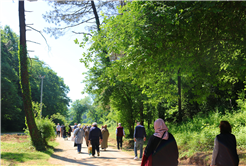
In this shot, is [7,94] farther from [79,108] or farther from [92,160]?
[79,108]

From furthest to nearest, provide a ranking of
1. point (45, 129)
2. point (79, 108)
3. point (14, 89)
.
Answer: point (79, 108) < point (14, 89) < point (45, 129)

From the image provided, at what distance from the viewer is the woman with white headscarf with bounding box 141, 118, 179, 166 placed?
444 cm

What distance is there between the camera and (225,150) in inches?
187

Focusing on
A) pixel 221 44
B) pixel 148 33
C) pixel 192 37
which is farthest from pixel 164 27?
pixel 221 44

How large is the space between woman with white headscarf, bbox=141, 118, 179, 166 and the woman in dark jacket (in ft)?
3.31

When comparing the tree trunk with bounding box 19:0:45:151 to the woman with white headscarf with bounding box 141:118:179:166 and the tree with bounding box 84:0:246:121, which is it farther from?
the woman with white headscarf with bounding box 141:118:179:166

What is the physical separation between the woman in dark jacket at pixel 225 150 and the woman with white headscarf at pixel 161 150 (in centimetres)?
101

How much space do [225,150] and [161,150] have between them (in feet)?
4.75

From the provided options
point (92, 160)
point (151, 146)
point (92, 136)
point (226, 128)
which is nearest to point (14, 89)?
point (92, 136)

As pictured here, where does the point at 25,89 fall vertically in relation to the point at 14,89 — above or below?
below

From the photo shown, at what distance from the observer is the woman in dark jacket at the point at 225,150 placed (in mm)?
4695

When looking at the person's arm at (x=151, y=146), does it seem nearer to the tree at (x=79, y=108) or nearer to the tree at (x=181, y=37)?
the tree at (x=181, y=37)

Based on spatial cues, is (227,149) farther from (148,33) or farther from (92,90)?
(92,90)

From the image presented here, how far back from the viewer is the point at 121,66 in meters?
8.85
